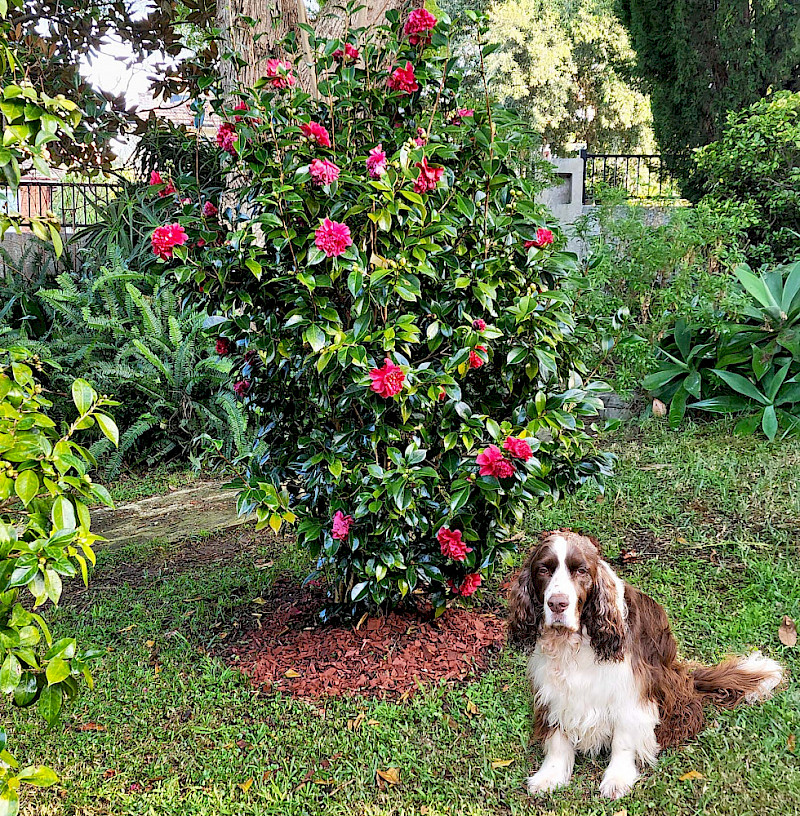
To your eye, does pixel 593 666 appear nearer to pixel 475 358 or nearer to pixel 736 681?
pixel 736 681

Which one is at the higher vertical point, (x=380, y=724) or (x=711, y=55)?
(x=711, y=55)

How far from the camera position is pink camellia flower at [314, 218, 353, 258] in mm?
3127

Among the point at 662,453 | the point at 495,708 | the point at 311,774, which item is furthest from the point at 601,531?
the point at 311,774

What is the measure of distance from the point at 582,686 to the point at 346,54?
103 inches

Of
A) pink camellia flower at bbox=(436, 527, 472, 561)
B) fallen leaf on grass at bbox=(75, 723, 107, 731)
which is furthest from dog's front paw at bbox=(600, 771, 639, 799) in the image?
fallen leaf on grass at bbox=(75, 723, 107, 731)

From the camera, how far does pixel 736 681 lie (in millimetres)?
3229

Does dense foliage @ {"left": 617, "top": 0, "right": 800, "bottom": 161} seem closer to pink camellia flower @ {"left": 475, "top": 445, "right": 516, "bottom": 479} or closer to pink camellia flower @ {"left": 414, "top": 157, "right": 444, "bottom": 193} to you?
pink camellia flower @ {"left": 414, "top": 157, "right": 444, "bottom": 193}

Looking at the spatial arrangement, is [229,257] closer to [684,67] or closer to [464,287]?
[464,287]

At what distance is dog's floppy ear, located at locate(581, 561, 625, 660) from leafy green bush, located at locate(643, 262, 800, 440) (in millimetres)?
3718

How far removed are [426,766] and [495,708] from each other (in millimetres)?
447

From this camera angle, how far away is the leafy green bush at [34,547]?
5.68ft

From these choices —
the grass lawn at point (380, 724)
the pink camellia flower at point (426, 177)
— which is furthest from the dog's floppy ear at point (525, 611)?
the pink camellia flower at point (426, 177)

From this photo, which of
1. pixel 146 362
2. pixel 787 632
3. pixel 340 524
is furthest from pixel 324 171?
pixel 146 362

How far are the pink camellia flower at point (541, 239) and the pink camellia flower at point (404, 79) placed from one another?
80 centimetres
